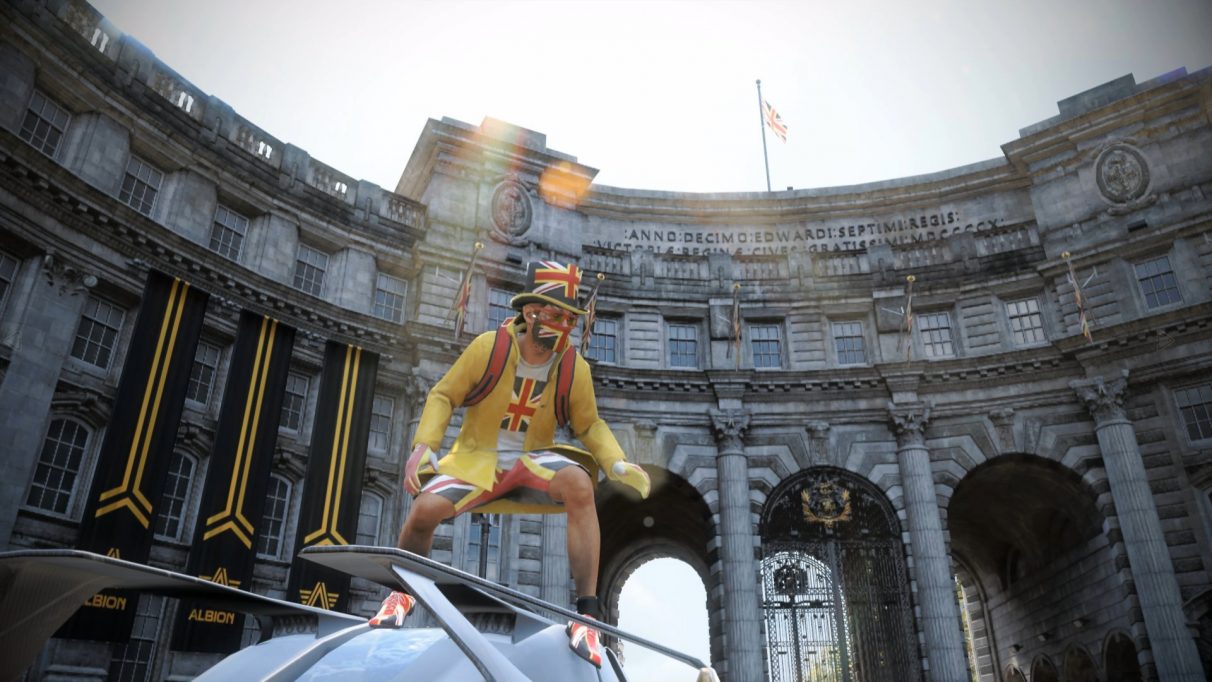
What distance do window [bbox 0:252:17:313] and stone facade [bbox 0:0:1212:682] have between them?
2.2 inches

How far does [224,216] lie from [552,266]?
1933 cm

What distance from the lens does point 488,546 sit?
23.8 metres

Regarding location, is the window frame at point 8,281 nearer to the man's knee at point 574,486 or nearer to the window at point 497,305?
the window at point 497,305

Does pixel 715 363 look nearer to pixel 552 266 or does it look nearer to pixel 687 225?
pixel 687 225

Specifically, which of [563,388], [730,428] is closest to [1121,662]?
[730,428]

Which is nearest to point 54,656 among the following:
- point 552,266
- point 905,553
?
point 552,266

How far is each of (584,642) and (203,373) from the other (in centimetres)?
2089

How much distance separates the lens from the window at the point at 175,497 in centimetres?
2050

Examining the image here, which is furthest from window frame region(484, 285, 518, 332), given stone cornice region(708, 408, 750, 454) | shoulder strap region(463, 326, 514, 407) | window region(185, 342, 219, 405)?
shoulder strap region(463, 326, 514, 407)

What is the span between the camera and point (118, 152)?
21359 millimetres

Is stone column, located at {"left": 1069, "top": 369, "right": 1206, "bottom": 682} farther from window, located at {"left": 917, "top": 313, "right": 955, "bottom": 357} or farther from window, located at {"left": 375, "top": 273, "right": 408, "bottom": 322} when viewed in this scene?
window, located at {"left": 375, "top": 273, "right": 408, "bottom": 322}

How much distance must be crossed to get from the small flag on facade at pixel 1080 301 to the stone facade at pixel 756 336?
26 centimetres

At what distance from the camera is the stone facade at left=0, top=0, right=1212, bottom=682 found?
790 inches

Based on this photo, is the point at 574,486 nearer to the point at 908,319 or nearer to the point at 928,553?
the point at 928,553
